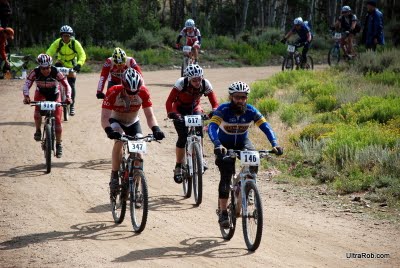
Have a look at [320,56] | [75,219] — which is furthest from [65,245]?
[320,56]

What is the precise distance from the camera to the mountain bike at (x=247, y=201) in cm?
871

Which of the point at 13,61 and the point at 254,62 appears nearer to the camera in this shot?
the point at 13,61

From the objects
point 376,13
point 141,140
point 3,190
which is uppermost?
point 376,13


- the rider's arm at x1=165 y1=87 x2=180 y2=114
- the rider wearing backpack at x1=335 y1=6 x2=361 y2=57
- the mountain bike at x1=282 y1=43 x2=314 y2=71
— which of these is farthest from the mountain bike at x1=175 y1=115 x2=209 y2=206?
the rider wearing backpack at x1=335 y1=6 x2=361 y2=57

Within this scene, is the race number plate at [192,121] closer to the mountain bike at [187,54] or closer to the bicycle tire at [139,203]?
the bicycle tire at [139,203]

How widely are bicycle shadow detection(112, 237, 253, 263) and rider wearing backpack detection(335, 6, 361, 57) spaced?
1728 cm

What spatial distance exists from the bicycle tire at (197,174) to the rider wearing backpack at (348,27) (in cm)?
1528

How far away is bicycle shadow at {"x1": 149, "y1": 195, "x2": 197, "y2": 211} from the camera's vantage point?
11.3 metres

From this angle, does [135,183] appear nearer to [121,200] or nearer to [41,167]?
[121,200]

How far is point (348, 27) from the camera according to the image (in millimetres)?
25656

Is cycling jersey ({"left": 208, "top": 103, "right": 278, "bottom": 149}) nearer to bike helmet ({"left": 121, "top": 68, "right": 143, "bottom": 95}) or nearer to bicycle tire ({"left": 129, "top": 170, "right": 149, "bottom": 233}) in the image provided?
bicycle tire ({"left": 129, "top": 170, "right": 149, "bottom": 233})

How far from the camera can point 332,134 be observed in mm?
14672

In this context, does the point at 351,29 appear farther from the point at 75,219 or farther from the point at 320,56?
the point at 75,219

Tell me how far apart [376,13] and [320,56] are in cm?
1221
